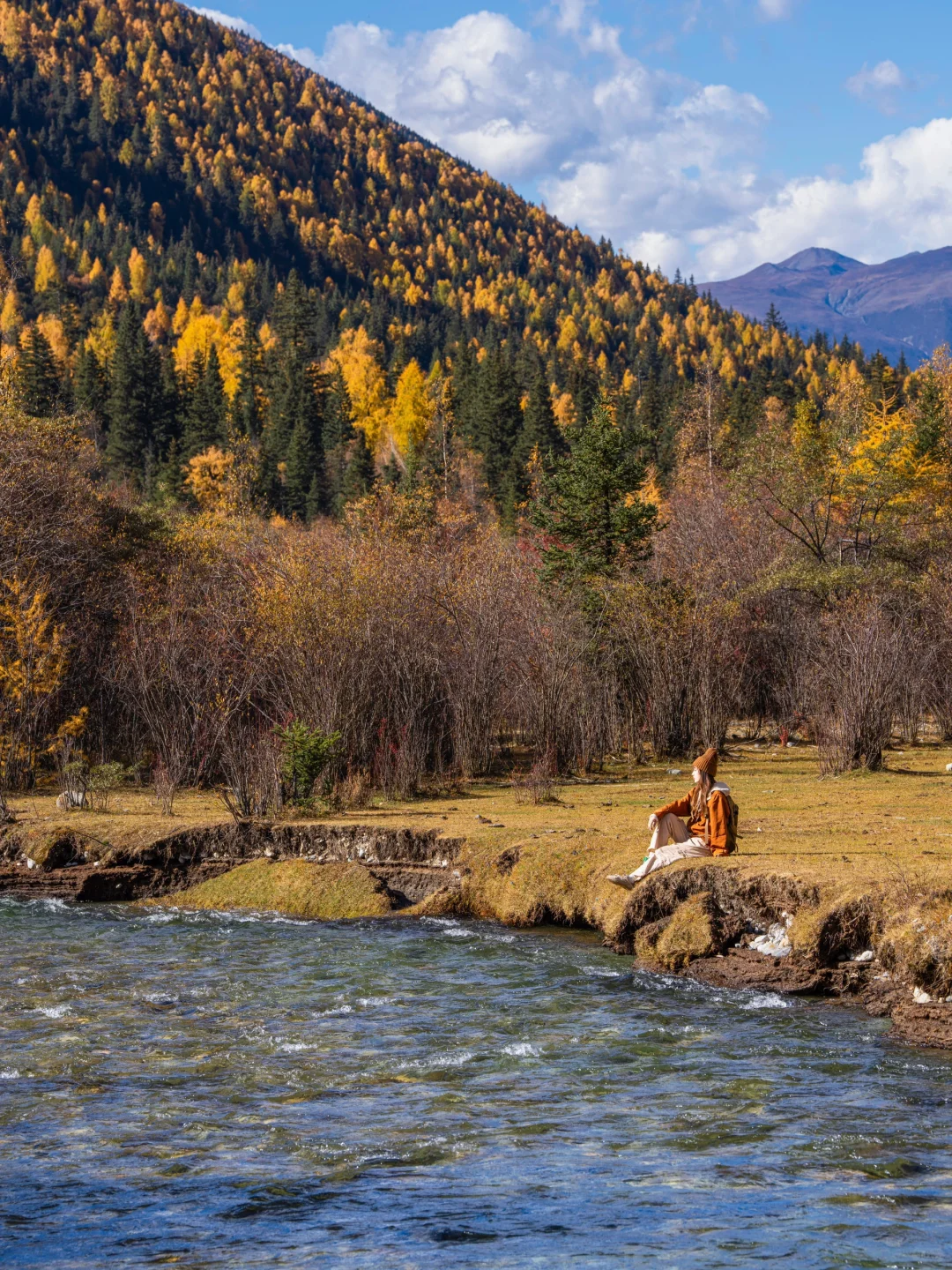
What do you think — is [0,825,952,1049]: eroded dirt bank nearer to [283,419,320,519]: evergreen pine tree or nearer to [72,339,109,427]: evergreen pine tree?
[283,419,320,519]: evergreen pine tree

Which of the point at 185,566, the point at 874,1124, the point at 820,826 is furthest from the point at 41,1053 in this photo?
the point at 185,566

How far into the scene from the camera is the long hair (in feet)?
38.8

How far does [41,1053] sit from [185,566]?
19.5 metres

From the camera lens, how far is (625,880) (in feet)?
37.6

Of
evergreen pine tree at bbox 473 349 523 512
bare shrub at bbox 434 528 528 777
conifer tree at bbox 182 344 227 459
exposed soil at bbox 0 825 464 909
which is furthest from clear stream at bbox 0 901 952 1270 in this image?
conifer tree at bbox 182 344 227 459

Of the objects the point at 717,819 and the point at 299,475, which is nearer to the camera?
the point at 717,819

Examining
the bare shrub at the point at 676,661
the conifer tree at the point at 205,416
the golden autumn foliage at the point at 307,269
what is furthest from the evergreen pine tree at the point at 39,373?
the bare shrub at the point at 676,661

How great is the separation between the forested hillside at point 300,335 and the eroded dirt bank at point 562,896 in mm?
19830

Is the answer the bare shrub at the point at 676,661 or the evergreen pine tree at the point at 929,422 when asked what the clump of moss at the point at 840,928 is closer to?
the bare shrub at the point at 676,661

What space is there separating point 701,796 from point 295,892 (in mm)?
4868

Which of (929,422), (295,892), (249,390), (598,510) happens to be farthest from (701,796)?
(249,390)

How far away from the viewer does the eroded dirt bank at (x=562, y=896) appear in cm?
905

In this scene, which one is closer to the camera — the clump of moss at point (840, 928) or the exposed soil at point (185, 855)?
the clump of moss at point (840, 928)

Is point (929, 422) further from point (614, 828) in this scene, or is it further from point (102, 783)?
point (102, 783)
